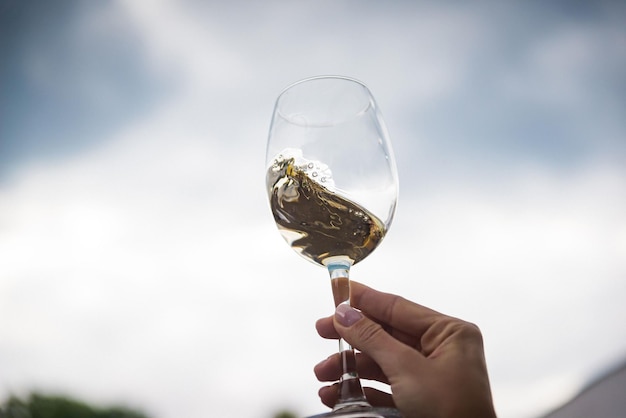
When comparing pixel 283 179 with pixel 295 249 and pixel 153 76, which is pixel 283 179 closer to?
pixel 295 249

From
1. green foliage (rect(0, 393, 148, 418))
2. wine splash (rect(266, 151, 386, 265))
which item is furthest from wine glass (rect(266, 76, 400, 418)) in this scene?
green foliage (rect(0, 393, 148, 418))

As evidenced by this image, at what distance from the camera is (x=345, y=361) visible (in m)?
0.77

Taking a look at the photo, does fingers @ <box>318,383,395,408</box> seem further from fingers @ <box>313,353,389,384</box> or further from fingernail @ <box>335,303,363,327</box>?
fingernail @ <box>335,303,363,327</box>

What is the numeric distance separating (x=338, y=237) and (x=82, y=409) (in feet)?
11.8

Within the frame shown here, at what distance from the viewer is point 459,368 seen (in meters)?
0.73

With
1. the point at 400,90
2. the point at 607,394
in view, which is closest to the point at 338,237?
the point at 607,394

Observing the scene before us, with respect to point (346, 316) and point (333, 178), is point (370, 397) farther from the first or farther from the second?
point (333, 178)

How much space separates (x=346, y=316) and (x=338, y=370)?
0.39m

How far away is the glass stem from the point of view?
720 millimetres

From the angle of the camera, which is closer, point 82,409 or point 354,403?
point 354,403

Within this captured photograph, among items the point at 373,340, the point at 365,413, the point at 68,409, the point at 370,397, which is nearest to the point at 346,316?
the point at 373,340

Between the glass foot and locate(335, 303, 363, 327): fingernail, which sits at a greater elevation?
locate(335, 303, 363, 327): fingernail

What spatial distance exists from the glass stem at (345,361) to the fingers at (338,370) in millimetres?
331

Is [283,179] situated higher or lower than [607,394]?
higher
